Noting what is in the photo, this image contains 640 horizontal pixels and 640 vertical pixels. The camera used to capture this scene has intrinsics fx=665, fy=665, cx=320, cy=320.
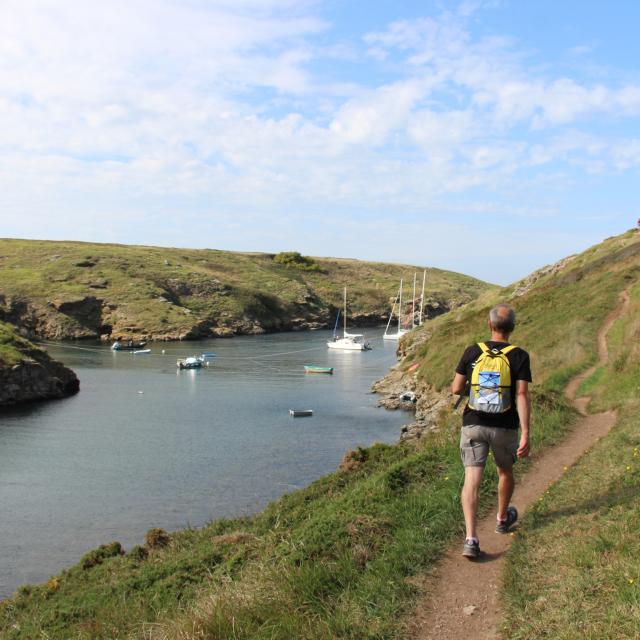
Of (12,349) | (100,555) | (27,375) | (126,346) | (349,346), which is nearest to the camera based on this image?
(100,555)

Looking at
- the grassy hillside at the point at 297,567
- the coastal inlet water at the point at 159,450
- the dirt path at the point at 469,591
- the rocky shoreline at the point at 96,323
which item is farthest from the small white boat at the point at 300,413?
the rocky shoreline at the point at 96,323

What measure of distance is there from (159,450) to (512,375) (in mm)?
35668

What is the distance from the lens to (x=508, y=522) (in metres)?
9.09

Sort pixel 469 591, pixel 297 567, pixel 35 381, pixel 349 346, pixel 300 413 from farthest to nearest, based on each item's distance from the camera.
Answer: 1. pixel 349 346
2. pixel 35 381
3. pixel 300 413
4. pixel 297 567
5. pixel 469 591

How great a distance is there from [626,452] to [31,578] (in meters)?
19.2

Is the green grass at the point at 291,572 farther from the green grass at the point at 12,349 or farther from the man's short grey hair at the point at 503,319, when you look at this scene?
the green grass at the point at 12,349

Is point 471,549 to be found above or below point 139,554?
above

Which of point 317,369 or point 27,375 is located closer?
point 27,375

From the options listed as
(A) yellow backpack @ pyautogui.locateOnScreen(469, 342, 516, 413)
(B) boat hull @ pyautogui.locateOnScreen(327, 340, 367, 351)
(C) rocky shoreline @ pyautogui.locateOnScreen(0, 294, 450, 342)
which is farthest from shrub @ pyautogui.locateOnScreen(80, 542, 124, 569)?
(C) rocky shoreline @ pyautogui.locateOnScreen(0, 294, 450, 342)

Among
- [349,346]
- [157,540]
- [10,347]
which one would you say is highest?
[10,347]

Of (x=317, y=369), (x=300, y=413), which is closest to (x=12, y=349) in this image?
(x=300, y=413)

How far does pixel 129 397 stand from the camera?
203ft

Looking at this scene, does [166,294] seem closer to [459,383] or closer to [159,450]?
[159,450]

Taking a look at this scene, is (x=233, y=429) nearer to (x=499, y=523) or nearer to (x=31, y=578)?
(x=31, y=578)
